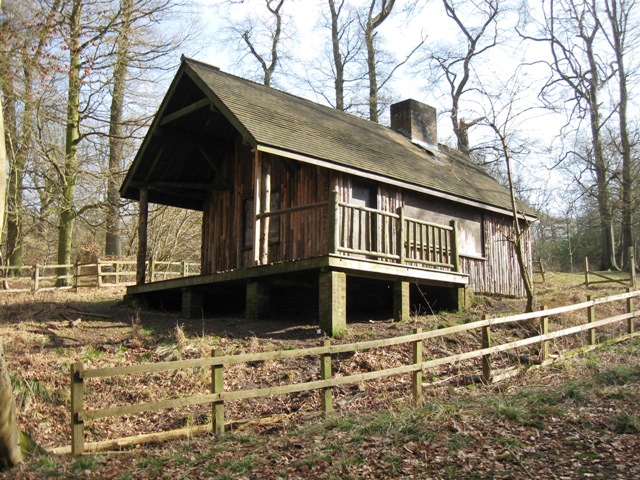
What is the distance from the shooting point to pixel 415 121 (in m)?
24.7

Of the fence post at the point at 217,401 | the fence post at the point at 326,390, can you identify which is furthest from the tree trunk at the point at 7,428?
the fence post at the point at 326,390

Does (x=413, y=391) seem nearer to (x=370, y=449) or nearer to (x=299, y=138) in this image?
(x=370, y=449)

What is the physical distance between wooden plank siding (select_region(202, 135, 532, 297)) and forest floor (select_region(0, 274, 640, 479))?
1.89 meters

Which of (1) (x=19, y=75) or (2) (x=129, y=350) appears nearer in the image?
(2) (x=129, y=350)

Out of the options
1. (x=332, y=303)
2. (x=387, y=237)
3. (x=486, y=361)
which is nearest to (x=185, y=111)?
(x=387, y=237)

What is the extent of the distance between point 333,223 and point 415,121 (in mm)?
12363

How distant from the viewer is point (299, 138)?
15.4 m

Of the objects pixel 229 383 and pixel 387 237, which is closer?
pixel 229 383

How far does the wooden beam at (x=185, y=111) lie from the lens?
1622 cm

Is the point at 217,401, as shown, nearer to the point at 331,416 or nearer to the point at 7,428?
the point at 331,416

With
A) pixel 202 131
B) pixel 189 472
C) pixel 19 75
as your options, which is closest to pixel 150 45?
pixel 19 75

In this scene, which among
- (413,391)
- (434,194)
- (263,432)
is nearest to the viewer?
(263,432)

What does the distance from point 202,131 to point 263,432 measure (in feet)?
37.6

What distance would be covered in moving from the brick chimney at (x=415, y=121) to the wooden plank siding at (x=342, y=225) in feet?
16.9
